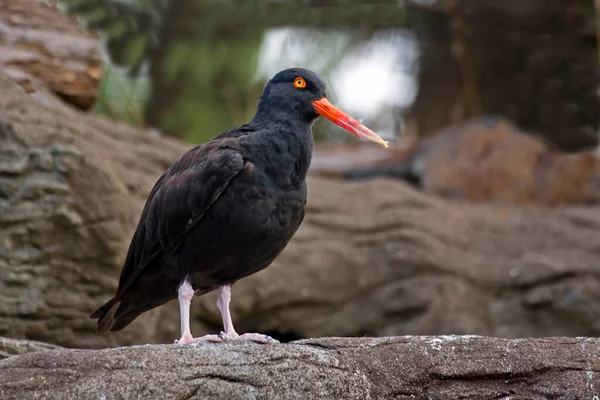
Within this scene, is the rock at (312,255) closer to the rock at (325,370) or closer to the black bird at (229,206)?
the black bird at (229,206)

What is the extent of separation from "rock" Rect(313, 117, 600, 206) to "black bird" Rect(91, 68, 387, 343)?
4.94m

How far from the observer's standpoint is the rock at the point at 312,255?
6.71 meters

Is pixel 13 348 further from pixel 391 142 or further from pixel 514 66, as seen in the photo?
pixel 514 66

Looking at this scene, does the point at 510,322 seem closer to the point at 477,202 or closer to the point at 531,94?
the point at 477,202

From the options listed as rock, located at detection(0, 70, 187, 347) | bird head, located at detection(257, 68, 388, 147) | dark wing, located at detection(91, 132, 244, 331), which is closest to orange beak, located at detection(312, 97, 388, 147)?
bird head, located at detection(257, 68, 388, 147)

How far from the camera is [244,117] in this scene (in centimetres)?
1138

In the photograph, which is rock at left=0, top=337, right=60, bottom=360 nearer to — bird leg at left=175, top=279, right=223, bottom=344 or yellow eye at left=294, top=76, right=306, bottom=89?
bird leg at left=175, top=279, right=223, bottom=344

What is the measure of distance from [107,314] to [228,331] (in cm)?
85

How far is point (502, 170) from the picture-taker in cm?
1046

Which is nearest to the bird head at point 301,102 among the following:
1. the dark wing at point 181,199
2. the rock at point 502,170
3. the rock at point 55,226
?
the dark wing at point 181,199

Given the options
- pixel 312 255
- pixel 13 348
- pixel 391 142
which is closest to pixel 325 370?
pixel 13 348

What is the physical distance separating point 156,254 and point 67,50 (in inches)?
123

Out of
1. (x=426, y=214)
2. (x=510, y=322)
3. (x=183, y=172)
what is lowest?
(x=510, y=322)

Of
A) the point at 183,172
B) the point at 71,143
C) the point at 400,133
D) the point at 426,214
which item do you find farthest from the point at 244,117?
the point at 183,172
